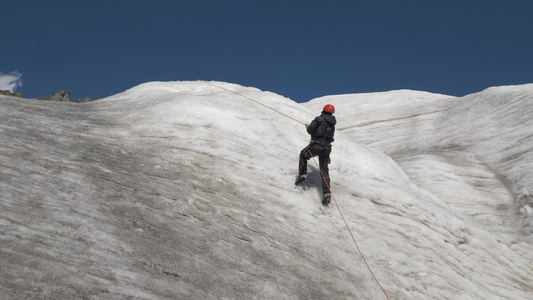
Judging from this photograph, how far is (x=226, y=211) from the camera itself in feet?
36.9

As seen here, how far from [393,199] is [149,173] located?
8.74 metres

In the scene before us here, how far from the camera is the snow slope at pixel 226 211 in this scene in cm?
779

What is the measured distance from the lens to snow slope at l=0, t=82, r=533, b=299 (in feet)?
25.5

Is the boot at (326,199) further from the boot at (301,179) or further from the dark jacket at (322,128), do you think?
the dark jacket at (322,128)

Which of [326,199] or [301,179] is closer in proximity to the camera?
[326,199]

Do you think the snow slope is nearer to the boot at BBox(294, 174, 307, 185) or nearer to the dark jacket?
the boot at BBox(294, 174, 307, 185)

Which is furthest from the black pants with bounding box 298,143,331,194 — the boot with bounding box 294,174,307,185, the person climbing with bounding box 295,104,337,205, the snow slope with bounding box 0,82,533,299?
the snow slope with bounding box 0,82,533,299

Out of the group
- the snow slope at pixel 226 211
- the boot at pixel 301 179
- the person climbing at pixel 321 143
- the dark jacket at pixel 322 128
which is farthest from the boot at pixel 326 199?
the dark jacket at pixel 322 128

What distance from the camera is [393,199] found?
15.1 metres

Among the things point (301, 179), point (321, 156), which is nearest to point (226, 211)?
point (301, 179)

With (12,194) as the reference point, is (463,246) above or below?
below

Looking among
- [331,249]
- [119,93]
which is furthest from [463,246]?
[119,93]

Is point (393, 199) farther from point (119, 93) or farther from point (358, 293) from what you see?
point (119, 93)

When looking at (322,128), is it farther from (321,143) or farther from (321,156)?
(321,156)
